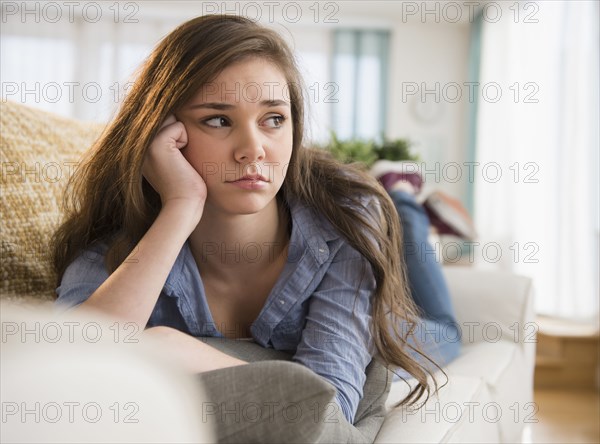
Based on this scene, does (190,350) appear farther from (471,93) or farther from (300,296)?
(471,93)

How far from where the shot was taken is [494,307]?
202cm

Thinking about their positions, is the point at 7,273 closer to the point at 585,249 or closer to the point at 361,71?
the point at 585,249

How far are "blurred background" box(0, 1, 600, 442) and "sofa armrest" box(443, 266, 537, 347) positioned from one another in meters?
1.11

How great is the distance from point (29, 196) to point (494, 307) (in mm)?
1304

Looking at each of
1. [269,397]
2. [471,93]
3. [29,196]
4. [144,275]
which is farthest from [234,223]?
[471,93]

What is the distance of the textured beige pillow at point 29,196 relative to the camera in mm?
1303

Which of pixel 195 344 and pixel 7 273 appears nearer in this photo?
pixel 195 344

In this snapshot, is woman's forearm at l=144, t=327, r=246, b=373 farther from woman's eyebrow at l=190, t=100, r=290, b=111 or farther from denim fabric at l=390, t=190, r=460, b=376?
denim fabric at l=390, t=190, r=460, b=376

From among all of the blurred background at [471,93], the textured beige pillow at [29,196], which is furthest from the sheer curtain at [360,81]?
the textured beige pillow at [29,196]

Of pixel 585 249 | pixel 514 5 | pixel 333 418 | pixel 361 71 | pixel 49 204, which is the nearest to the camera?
pixel 333 418

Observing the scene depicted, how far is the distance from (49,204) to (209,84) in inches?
19.3

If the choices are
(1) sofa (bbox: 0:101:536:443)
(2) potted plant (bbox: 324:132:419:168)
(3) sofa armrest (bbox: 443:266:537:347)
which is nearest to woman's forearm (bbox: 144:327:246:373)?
(1) sofa (bbox: 0:101:536:443)

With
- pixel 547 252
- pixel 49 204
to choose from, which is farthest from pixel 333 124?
pixel 49 204

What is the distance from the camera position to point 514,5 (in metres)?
5.30
